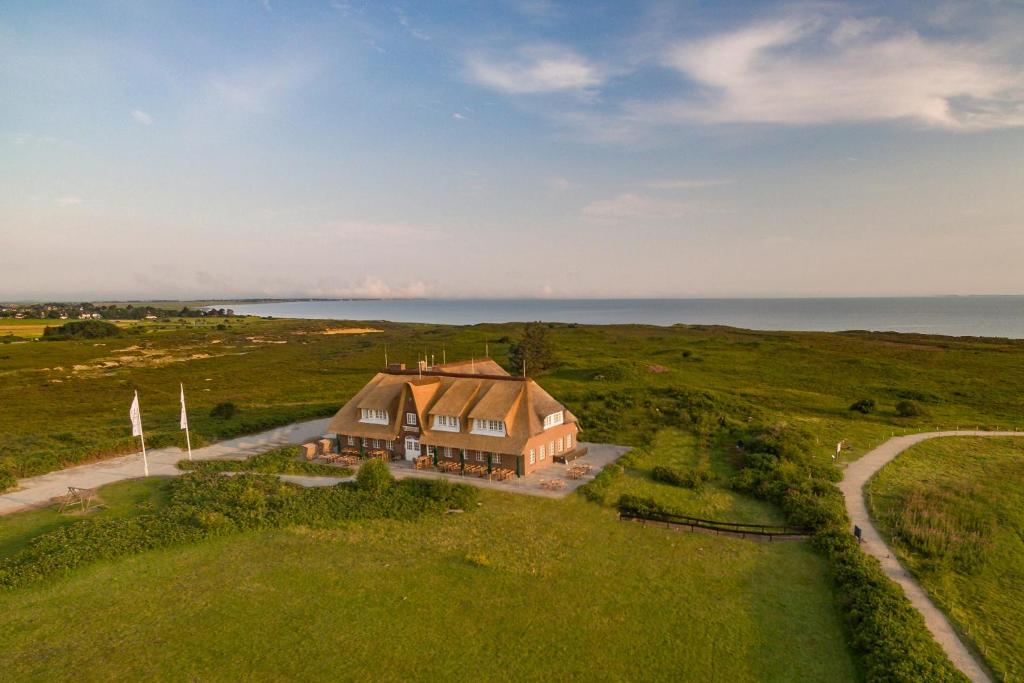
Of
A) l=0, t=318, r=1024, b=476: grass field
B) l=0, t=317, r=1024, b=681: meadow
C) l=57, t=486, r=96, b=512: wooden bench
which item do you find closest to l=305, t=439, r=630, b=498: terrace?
l=0, t=317, r=1024, b=681: meadow

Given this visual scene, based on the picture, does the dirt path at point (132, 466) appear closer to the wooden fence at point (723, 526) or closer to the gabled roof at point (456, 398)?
the gabled roof at point (456, 398)

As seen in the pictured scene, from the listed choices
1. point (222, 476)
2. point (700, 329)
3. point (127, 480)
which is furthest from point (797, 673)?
point (700, 329)

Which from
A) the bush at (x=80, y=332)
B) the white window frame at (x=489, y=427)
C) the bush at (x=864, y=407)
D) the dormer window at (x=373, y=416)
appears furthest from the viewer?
the bush at (x=80, y=332)

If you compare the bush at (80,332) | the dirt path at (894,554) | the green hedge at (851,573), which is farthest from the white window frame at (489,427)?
the bush at (80,332)

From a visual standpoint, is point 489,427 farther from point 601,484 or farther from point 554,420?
point 601,484

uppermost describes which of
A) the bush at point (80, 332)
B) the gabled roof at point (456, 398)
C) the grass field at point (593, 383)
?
the gabled roof at point (456, 398)

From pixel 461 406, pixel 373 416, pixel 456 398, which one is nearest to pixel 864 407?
pixel 461 406

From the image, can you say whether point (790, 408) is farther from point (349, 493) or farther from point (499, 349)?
point (499, 349)
